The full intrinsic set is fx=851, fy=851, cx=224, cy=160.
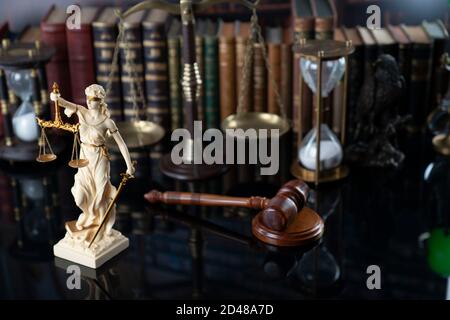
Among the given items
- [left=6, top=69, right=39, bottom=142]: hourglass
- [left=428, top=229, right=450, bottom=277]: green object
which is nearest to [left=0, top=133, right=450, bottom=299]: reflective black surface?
[left=428, top=229, right=450, bottom=277]: green object

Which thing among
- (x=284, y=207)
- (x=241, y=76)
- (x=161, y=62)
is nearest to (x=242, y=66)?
(x=241, y=76)

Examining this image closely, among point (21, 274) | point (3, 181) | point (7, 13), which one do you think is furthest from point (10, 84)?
point (21, 274)

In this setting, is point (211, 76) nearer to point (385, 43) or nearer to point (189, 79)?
point (189, 79)

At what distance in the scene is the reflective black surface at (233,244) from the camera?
195 cm

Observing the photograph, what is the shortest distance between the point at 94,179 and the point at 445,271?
2.83 ft

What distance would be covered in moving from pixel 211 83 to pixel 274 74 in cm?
22

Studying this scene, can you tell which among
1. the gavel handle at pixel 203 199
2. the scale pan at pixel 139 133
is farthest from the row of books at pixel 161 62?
the gavel handle at pixel 203 199

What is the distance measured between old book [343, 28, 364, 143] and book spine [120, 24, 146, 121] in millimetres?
675

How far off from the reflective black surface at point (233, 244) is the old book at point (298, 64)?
0.98 feet

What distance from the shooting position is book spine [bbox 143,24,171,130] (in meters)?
2.78

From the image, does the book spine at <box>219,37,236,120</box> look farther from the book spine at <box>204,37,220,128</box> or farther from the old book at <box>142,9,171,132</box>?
the old book at <box>142,9,171,132</box>

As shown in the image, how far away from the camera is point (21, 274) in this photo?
2029mm

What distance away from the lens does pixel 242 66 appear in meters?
2.81
